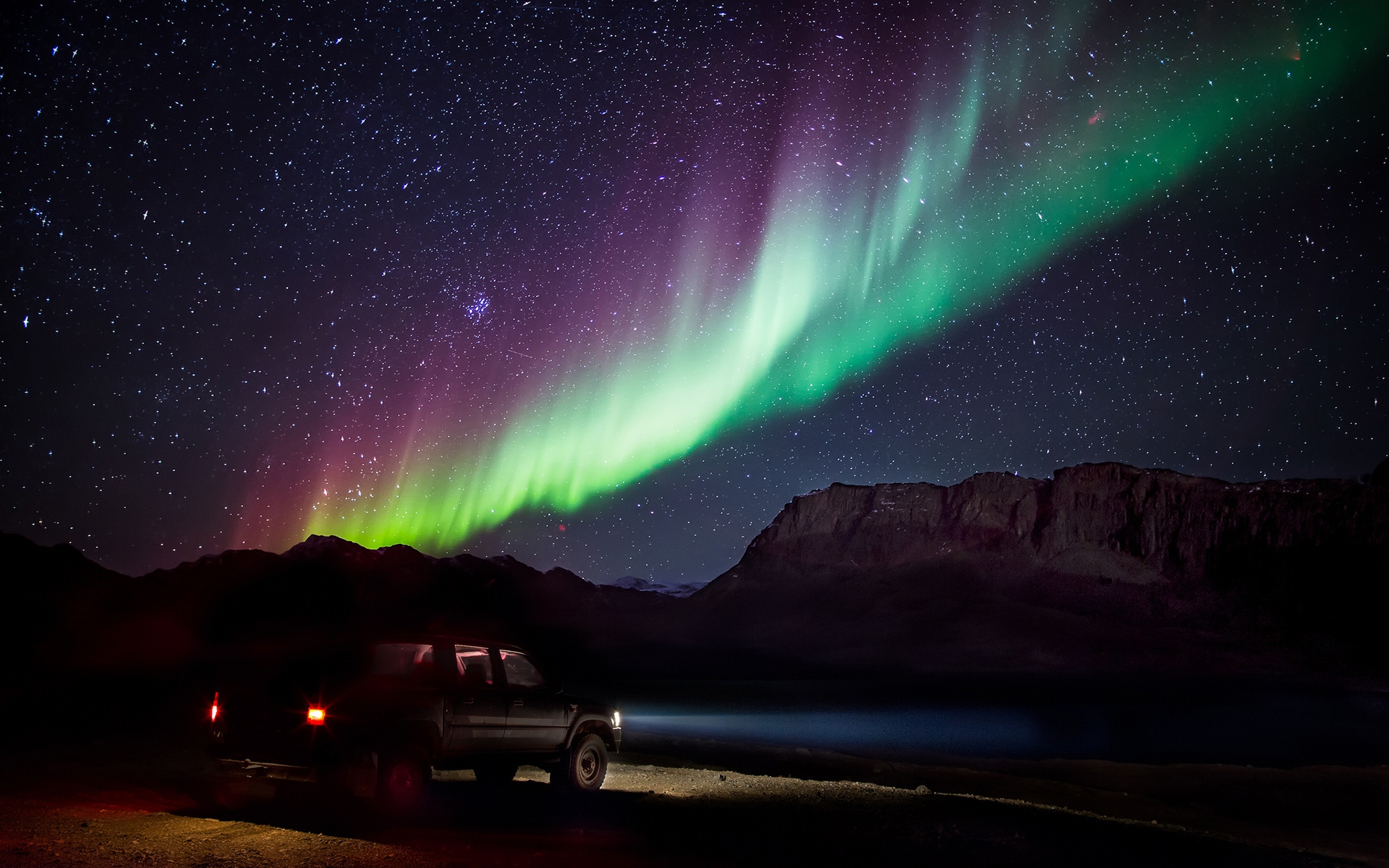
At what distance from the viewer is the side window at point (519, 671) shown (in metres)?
12.1

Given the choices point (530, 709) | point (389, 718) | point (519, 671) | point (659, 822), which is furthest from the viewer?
point (519, 671)

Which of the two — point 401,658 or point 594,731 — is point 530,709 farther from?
point 401,658

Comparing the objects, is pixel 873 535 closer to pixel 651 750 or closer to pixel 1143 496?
pixel 1143 496

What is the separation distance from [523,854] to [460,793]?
13.9 feet

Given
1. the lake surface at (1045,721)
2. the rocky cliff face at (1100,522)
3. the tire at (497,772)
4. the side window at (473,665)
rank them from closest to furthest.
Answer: the side window at (473,665)
the tire at (497,772)
the lake surface at (1045,721)
the rocky cliff face at (1100,522)

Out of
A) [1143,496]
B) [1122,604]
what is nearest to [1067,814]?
[1122,604]

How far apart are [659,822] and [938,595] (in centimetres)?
15472

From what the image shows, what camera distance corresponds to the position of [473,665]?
456 inches

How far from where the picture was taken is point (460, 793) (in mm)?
12281

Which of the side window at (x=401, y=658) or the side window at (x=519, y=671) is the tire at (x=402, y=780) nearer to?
the side window at (x=401, y=658)

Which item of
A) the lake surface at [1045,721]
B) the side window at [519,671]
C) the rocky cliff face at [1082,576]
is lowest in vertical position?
the lake surface at [1045,721]

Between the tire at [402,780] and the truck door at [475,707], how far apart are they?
1.39 ft

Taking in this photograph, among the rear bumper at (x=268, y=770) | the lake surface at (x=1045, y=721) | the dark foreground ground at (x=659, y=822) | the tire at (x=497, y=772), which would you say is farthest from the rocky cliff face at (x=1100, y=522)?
the rear bumper at (x=268, y=770)

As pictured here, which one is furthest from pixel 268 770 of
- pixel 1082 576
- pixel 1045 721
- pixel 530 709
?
pixel 1082 576
